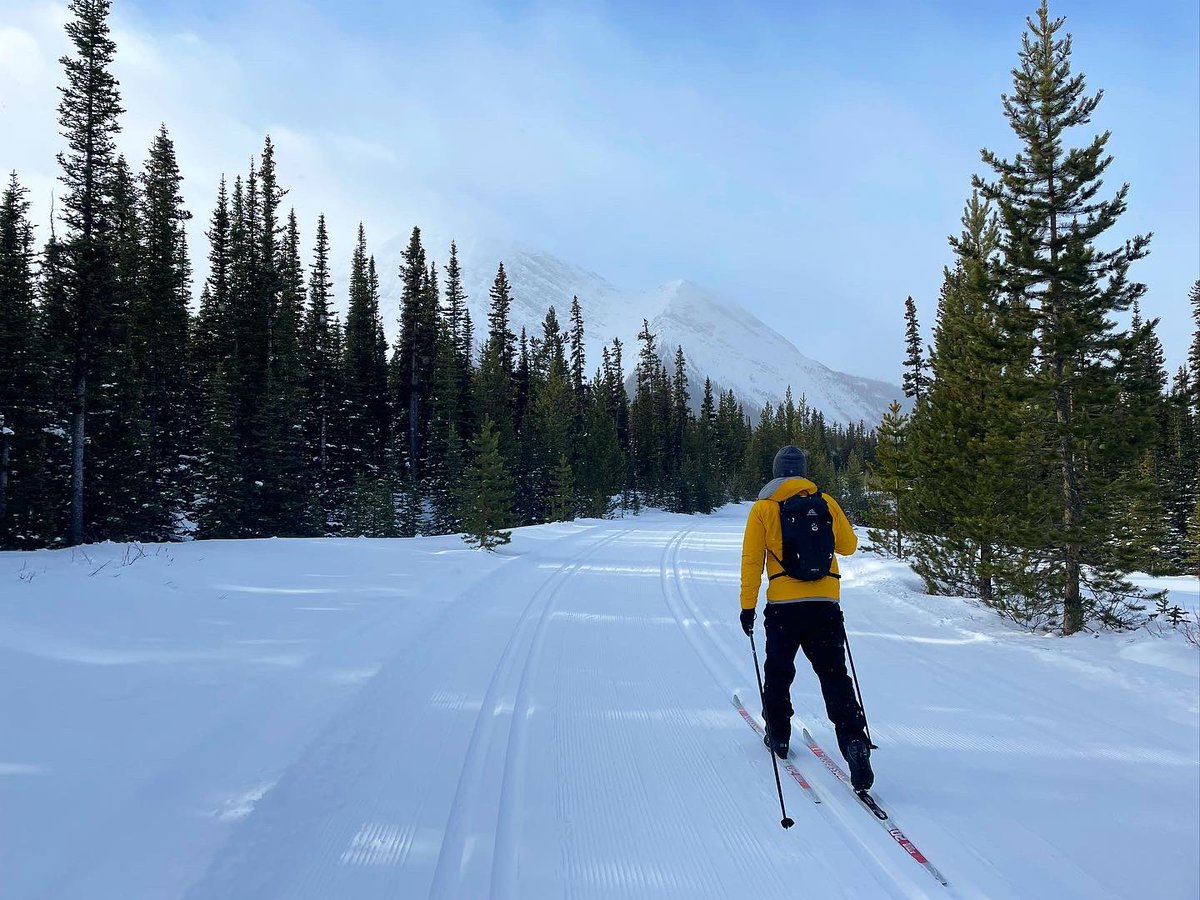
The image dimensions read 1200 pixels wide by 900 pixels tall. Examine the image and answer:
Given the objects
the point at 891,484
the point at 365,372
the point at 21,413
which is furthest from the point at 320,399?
the point at 891,484

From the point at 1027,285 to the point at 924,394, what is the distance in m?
5.51

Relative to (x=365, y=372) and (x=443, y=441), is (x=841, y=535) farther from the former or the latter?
(x=365, y=372)

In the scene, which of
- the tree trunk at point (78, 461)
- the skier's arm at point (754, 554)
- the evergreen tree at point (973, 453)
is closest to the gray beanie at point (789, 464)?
the skier's arm at point (754, 554)

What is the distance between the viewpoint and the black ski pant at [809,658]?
13.5 feet

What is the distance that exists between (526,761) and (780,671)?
2.03 m

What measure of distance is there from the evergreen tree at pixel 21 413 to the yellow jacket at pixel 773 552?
25.3 metres

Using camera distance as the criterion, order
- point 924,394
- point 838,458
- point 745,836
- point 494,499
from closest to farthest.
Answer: point 745,836 < point 924,394 < point 494,499 < point 838,458

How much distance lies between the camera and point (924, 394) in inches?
592

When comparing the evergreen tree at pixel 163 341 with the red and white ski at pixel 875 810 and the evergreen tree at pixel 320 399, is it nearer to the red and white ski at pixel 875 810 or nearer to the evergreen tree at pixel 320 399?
the evergreen tree at pixel 320 399

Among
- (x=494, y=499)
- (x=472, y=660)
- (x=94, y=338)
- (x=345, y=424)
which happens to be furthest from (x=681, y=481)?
(x=472, y=660)

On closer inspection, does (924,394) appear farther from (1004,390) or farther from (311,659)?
(311,659)

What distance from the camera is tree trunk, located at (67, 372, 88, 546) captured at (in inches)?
761

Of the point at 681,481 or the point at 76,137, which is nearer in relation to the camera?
the point at 76,137

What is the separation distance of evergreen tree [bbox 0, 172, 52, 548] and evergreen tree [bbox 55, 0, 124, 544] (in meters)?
1.17
